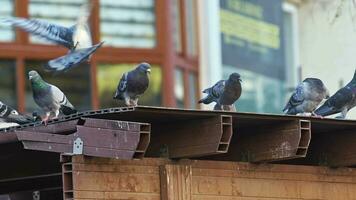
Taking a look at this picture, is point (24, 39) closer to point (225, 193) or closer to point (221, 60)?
point (221, 60)

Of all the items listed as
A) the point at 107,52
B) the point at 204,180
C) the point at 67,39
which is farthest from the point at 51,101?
the point at 107,52

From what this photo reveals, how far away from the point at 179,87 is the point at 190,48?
1.00 metres

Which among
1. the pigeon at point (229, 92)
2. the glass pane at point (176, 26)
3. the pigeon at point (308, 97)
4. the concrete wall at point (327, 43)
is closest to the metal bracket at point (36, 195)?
the pigeon at point (229, 92)

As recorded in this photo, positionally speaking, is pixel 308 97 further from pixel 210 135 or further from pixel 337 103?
pixel 210 135

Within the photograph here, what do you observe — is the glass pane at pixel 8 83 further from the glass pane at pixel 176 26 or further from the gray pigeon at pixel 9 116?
the gray pigeon at pixel 9 116

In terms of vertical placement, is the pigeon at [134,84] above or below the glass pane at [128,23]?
below

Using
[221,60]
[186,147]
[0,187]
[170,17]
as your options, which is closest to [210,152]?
[186,147]

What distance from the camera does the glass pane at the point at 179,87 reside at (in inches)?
808

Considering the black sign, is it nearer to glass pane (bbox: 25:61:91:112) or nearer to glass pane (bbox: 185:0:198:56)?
glass pane (bbox: 185:0:198:56)

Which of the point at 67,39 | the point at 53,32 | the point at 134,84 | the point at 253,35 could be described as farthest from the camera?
the point at 253,35

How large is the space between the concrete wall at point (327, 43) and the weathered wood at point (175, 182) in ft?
29.7

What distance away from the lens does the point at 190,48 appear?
21500 mm

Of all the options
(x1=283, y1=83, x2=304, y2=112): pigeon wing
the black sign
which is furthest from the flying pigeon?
the black sign

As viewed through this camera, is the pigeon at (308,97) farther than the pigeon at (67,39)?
No
